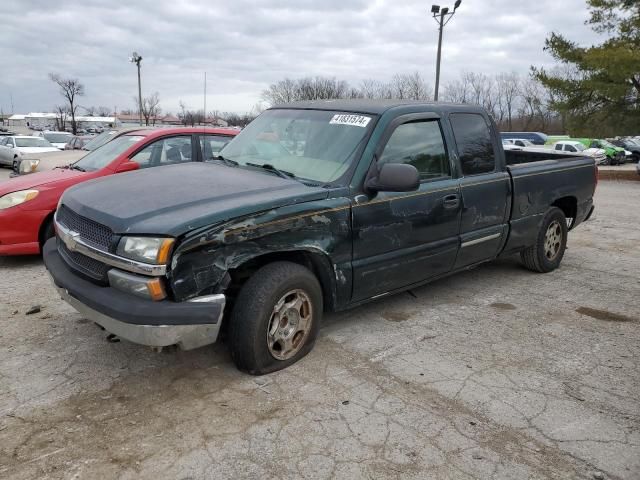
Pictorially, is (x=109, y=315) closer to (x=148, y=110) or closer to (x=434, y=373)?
(x=434, y=373)

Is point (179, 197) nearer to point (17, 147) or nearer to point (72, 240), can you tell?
point (72, 240)

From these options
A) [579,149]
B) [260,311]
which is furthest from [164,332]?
[579,149]

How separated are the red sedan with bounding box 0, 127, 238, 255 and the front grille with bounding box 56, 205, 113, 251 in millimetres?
1609

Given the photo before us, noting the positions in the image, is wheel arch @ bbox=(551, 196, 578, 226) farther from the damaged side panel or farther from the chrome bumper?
the chrome bumper

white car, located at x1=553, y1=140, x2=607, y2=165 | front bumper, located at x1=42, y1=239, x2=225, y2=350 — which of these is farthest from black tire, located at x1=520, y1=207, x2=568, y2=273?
white car, located at x1=553, y1=140, x2=607, y2=165

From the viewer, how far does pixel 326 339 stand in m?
4.10

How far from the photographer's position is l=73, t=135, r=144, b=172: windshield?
21.0 ft

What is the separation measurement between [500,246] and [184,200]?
3330mm

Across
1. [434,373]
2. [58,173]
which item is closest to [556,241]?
→ [434,373]

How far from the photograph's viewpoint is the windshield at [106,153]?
21.0ft

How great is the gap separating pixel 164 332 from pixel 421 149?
100 inches

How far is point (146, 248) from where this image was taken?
289 centimetres

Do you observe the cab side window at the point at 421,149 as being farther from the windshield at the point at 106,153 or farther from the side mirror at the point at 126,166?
the windshield at the point at 106,153

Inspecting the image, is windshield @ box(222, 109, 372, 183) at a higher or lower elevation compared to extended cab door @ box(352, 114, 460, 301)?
higher
